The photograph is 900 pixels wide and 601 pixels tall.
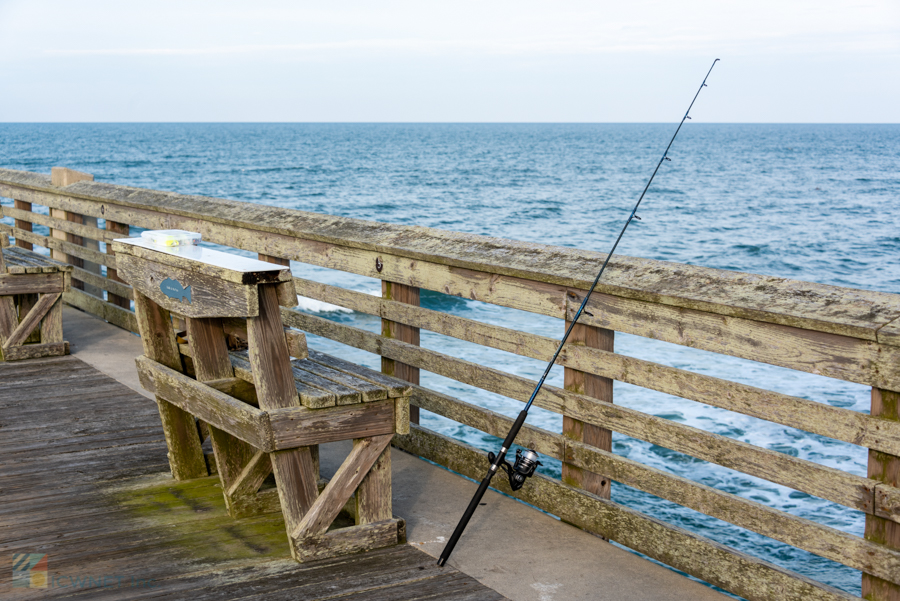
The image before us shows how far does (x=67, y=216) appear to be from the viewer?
23.1ft

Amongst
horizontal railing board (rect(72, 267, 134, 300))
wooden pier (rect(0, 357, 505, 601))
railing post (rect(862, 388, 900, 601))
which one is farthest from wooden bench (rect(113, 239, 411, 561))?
horizontal railing board (rect(72, 267, 134, 300))

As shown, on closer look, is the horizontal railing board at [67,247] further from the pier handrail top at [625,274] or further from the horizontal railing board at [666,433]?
the horizontal railing board at [666,433]

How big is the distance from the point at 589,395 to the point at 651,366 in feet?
1.21

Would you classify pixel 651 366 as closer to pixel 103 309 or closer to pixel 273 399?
pixel 273 399

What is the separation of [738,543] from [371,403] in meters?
4.08

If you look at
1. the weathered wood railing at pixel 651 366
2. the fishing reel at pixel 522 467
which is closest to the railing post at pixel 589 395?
the weathered wood railing at pixel 651 366

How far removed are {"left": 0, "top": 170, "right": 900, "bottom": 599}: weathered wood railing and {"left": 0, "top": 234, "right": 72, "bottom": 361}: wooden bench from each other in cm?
198

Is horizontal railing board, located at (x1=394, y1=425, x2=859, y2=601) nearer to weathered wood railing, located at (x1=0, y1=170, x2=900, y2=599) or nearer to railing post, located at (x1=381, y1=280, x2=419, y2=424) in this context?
weathered wood railing, located at (x1=0, y1=170, x2=900, y2=599)

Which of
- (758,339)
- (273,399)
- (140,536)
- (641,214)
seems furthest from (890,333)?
(641,214)

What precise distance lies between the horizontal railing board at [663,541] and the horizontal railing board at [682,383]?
455 mm

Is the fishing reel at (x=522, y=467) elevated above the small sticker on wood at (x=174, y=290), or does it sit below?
below

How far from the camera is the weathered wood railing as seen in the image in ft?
7.51

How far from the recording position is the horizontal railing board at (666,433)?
2352 millimetres

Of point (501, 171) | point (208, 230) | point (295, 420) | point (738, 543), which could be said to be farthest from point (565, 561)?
point (501, 171)
